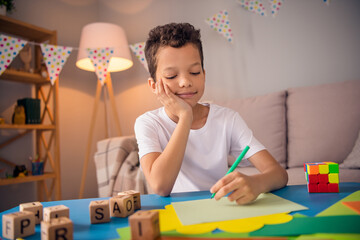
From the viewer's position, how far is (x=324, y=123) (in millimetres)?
1749

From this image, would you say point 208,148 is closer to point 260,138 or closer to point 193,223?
point 193,223

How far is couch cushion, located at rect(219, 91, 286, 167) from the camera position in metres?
1.90

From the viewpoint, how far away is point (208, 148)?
39.7 inches

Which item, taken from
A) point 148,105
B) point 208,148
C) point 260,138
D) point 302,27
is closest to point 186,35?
point 208,148

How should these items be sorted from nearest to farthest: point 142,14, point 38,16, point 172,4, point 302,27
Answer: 1. point 302,27
2. point 38,16
3. point 172,4
4. point 142,14

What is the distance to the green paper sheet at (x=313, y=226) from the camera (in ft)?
1.23

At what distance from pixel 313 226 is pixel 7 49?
2.32 metres

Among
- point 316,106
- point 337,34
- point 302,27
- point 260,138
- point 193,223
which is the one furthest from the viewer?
point 302,27

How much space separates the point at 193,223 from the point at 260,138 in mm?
1609

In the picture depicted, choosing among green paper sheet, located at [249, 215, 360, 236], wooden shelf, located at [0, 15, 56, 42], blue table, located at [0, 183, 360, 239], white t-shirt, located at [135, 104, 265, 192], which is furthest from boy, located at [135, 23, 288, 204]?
wooden shelf, located at [0, 15, 56, 42]

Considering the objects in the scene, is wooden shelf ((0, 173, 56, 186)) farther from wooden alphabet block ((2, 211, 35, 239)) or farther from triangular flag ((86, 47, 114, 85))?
wooden alphabet block ((2, 211, 35, 239))

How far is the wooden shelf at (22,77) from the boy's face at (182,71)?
173 cm

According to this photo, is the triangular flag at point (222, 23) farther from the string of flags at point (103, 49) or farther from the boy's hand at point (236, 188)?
the boy's hand at point (236, 188)

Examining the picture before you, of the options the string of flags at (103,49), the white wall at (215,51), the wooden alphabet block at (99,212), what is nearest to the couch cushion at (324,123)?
the white wall at (215,51)
